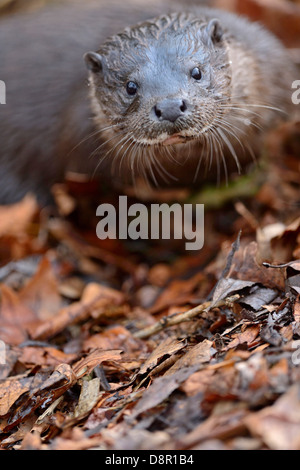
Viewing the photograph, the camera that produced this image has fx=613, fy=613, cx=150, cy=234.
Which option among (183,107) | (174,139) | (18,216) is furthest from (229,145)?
(18,216)

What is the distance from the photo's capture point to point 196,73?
10.6 feet

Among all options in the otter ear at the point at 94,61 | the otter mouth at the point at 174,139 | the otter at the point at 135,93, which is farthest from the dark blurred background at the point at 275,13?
the otter mouth at the point at 174,139

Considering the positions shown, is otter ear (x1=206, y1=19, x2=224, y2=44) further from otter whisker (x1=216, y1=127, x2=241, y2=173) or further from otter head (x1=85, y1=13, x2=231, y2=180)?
otter whisker (x1=216, y1=127, x2=241, y2=173)

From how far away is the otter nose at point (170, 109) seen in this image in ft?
9.69

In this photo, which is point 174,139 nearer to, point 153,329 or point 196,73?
point 196,73

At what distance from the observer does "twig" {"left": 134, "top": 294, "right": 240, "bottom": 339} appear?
2.78 metres

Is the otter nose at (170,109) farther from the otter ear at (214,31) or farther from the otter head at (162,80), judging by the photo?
the otter ear at (214,31)

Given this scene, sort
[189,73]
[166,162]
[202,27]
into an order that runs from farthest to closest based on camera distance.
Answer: [166,162] → [202,27] → [189,73]

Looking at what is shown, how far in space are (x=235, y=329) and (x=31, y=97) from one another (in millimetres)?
2852

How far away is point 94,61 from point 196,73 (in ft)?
2.40

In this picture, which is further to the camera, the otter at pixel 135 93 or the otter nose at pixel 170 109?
the otter at pixel 135 93

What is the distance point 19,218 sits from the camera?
4621mm
